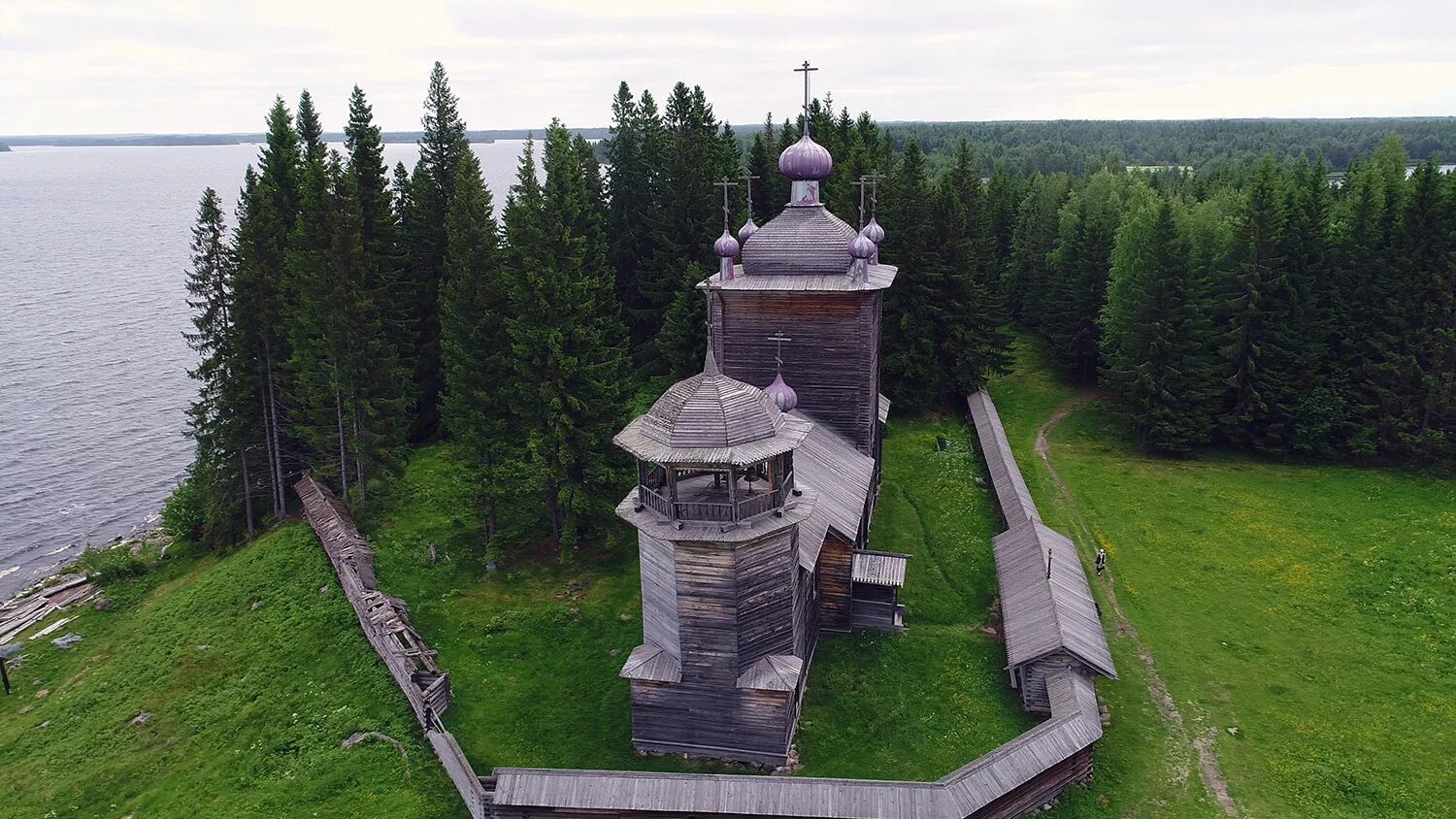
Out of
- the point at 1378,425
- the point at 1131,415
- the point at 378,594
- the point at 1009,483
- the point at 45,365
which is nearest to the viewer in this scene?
the point at 378,594

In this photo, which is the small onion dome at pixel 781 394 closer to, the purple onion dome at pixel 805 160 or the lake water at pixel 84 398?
the purple onion dome at pixel 805 160

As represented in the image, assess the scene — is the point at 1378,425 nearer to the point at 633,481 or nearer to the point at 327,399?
the point at 633,481

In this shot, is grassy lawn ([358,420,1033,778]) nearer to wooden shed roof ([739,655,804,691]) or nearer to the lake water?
wooden shed roof ([739,655,804,691])

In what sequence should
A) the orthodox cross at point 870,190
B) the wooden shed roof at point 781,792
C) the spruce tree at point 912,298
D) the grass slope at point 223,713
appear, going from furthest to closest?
the spruce tree at point 912,298
the orthodox cross at point 870,190
the grass slope at point 223,713
the wooden shed roof at point 781,792

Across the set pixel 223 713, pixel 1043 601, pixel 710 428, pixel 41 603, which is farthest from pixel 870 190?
pixel 41 603

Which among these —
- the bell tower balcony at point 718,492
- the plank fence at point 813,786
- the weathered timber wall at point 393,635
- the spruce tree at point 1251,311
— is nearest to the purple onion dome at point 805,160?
the bell tower balcony at point 718,492

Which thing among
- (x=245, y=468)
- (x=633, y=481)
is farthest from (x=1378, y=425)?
(x=245, y=468)
